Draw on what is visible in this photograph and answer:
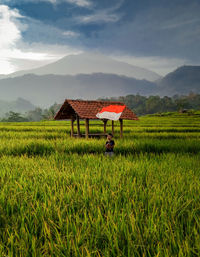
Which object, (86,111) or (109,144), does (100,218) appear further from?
(86,111)

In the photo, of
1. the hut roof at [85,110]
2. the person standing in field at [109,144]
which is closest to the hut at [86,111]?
the hut roof at [85,110]

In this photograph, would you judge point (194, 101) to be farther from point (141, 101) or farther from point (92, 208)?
point (92, 208)

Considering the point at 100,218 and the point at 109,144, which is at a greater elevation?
the point at 109,144

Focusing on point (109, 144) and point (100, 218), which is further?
point (109, 144)

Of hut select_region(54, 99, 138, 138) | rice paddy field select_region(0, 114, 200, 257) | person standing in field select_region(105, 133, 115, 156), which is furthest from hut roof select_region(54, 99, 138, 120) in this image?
rice paddy field select_region(0, 114, 200, 257)

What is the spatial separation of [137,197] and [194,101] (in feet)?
411

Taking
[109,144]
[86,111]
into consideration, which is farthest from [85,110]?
[109,144]

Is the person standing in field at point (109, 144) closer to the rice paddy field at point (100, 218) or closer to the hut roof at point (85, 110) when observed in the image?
the rice paddy field at point (100, 218)

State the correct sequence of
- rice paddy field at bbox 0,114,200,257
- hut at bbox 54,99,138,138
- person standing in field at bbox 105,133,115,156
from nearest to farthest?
1. rice paddy field at bbox 0,114,200,257
2. person standing in field at bbox 105,133,115,156
3. hut at bbox 54,99,138,138

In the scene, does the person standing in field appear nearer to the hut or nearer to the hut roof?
the hut

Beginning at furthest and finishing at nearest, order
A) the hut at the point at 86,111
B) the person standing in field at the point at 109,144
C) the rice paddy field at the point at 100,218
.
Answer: the hut at the point at 86,111
the person standing in field at the point at 109,144
the rice paddy field at the point at 100,218

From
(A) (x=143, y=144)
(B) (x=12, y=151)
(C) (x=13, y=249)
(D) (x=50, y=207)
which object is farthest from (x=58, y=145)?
(C) (x=13, y=249)

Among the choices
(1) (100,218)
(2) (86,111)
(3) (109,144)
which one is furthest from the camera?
(2) (86,111)

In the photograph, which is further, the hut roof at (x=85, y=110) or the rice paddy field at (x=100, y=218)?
the hut roof at (x=85, y=110)
